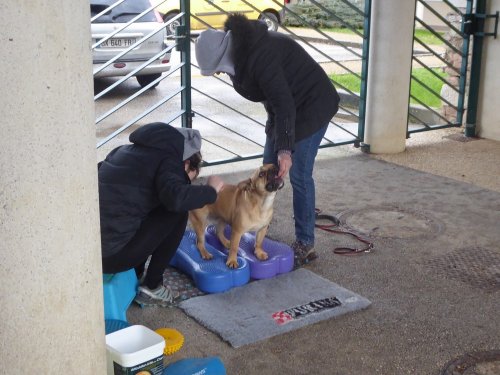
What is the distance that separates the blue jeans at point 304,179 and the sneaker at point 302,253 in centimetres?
3

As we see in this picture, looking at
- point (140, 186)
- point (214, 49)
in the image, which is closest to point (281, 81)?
point (214, 49)

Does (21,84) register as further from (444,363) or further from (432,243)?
(432,243)

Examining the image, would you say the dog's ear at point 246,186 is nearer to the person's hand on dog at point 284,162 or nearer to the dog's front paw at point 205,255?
the person's hand on dog at point 284,162

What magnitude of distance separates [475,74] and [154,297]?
575 centimetres

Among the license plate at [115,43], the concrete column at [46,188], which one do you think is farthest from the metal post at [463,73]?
the concrete column at [46,188]

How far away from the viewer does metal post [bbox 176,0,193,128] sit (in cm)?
669

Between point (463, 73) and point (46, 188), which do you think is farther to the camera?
point (463, 73)

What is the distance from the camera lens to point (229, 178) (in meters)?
7.14

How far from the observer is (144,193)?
4031 millimetres

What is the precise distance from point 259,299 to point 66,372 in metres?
2.12

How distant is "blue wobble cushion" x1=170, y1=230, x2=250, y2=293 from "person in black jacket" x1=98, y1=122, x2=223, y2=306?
0.48m

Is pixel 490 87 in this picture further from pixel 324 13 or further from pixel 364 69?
pixel 324 13

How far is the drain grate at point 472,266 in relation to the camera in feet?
15.7

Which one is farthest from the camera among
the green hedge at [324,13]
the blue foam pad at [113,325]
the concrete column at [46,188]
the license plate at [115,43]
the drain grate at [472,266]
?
the green hedge at [324,13]
